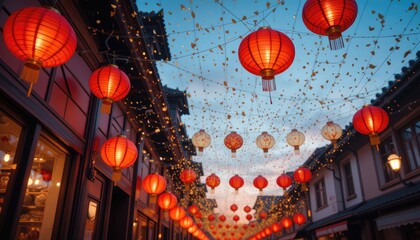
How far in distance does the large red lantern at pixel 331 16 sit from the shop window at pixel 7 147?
492 centimetres

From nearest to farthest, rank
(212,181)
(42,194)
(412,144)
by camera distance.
A: (42,194), (412,144), (212,181)

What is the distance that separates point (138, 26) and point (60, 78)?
7.50 feet

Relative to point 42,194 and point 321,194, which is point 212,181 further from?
point 321,194

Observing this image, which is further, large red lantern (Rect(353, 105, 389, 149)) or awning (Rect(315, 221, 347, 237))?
awning (Rect(315, 221, 347, 237))

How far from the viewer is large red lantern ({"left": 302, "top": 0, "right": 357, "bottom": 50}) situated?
4859 mm

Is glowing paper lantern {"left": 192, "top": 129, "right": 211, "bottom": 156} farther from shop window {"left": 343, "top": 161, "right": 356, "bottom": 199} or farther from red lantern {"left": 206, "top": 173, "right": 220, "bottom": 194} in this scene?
shop window {"left": 343, "top": 161, "right": 356, "bottom": 199}

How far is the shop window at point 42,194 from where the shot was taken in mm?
6031

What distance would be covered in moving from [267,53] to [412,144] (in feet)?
27.3

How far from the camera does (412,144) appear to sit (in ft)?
35.1

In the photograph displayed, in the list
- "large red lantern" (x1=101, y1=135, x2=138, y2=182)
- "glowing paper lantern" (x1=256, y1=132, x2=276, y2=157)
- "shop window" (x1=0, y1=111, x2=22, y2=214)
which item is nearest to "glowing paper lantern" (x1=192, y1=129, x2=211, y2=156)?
"glowing paper lantern" (x1=256, y1=132, x2=276, y2=157)

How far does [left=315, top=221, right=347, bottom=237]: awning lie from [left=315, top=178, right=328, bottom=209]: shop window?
8.65ft

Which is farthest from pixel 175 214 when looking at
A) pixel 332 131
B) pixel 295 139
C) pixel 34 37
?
pixel 34 37

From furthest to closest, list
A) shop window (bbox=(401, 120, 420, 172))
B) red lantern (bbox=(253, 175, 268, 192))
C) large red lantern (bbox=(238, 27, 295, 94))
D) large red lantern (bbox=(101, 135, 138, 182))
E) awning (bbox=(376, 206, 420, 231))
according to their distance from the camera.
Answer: red lantern (bbox=(253, 175, 268, 192)) < shop window (bbox=(401, 120, 420, 172)) < awning (bbox=(376, 206, 420, 231)) < large red lantern (bbox=(101, 135, 138, 182)) < large red lantern (bbox=(238, 27, 295, 94))

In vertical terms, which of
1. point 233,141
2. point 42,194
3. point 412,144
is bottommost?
point 42,194
